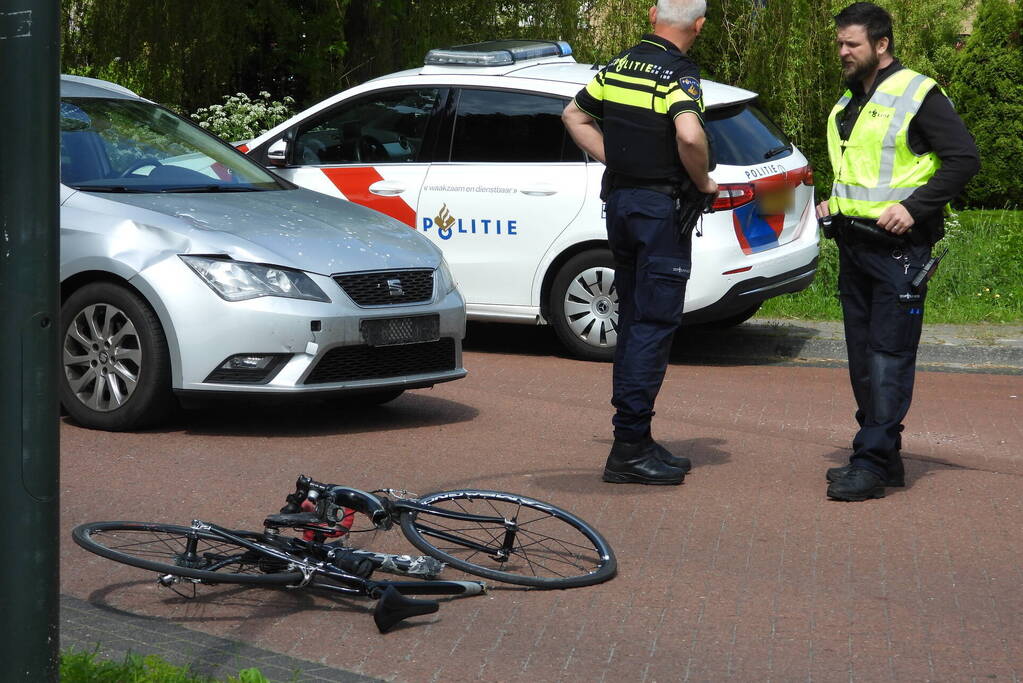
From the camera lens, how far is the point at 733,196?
8.86 meters

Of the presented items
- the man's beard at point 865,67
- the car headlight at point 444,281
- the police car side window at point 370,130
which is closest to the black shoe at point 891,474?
the man's beard at point 865,67

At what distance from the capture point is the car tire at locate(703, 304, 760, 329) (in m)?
10.1

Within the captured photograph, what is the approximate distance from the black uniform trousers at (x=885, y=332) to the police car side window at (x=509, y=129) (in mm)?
3444

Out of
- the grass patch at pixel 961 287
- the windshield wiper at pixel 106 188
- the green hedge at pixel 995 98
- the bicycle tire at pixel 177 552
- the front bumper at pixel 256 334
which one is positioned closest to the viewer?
the bicycle tire at pixel 177 552

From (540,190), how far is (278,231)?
265cm

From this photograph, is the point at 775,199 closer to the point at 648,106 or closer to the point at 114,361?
the point at 648,106

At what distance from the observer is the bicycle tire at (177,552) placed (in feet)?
14.4

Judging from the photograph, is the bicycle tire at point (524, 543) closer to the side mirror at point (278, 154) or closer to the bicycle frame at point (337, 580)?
the bicycle frame at point (337, 580)

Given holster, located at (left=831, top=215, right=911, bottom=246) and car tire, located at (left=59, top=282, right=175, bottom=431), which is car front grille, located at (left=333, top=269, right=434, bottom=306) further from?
holster, located at (left=831, top=215, right=911, bottom=246)

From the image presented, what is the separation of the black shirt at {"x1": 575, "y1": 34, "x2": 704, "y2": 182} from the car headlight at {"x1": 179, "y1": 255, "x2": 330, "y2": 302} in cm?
161

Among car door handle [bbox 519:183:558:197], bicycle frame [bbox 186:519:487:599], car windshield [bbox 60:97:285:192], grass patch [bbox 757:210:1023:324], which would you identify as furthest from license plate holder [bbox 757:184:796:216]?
bicycle frame [bbox 186:519:487:599]

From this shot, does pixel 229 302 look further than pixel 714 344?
No

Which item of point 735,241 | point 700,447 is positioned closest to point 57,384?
point 700,447

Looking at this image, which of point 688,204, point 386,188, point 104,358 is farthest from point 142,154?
point 688,204
